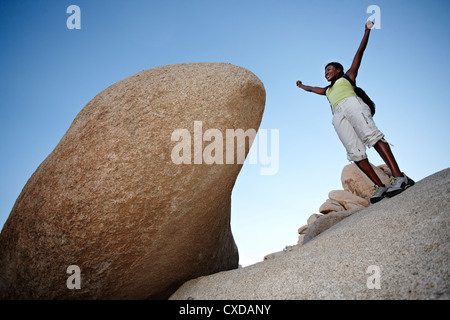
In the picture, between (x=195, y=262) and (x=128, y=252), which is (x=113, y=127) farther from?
(x=195, y=262)

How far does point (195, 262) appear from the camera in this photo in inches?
107

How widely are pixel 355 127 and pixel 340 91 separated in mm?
525

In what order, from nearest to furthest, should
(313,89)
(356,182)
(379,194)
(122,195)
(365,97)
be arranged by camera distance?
(122,195) → (379,194) → (365,97) → (313,89) → (356,182)

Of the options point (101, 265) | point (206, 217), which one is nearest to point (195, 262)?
point (206, 217)

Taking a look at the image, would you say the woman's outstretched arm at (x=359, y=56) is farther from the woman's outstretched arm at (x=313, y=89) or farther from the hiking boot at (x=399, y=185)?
the hiking boot at (x=399, y=185)

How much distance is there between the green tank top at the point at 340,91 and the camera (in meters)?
3.16

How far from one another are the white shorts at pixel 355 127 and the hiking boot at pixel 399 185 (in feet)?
1.49

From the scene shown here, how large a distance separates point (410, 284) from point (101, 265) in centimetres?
218

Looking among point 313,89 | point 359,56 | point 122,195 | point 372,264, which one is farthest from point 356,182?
point 122,195

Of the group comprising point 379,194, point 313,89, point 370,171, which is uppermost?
point 313,89

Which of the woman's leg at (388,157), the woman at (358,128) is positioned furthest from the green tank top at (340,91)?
the woman's leg at (388,157)

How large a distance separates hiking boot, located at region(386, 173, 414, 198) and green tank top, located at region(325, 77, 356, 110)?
115 cm

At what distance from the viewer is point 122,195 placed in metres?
2.00

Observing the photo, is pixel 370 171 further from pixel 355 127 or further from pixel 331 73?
pixel 331 73
